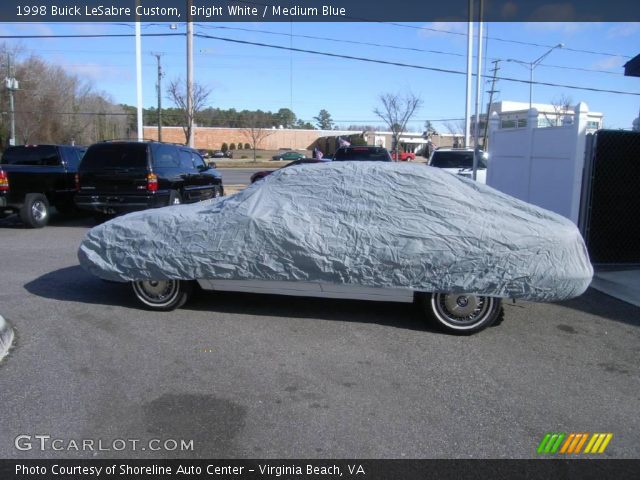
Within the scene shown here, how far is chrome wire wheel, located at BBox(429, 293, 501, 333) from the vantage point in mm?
5086

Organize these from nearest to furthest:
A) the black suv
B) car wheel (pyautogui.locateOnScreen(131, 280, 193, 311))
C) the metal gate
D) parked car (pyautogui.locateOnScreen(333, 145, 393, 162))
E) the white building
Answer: car wheel (pyautogui.locateOnScreen(131, 280, 193, 311)), the metal gate, the black suv, parked car (pyautogui.locateOnScreen(333, 145, 393, 162)), the white building

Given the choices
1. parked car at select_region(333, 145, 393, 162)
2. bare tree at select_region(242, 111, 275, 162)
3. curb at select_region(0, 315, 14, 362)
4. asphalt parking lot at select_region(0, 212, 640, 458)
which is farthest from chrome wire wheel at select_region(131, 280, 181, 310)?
bare tree at select_region(242, 111, 275, 162)

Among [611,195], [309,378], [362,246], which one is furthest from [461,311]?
[611,195]

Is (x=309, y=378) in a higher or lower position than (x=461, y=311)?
lower

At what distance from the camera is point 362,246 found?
5000 mm

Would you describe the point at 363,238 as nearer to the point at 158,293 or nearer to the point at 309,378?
the point at 309,378

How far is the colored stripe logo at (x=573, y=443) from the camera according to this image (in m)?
3.29

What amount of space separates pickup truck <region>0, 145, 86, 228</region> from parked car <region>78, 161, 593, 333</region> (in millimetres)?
7045

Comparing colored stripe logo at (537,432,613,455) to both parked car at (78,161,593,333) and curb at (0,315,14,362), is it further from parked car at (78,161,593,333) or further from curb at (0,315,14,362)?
curb at (0,315,14,362)

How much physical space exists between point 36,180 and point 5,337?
825 centimetres
